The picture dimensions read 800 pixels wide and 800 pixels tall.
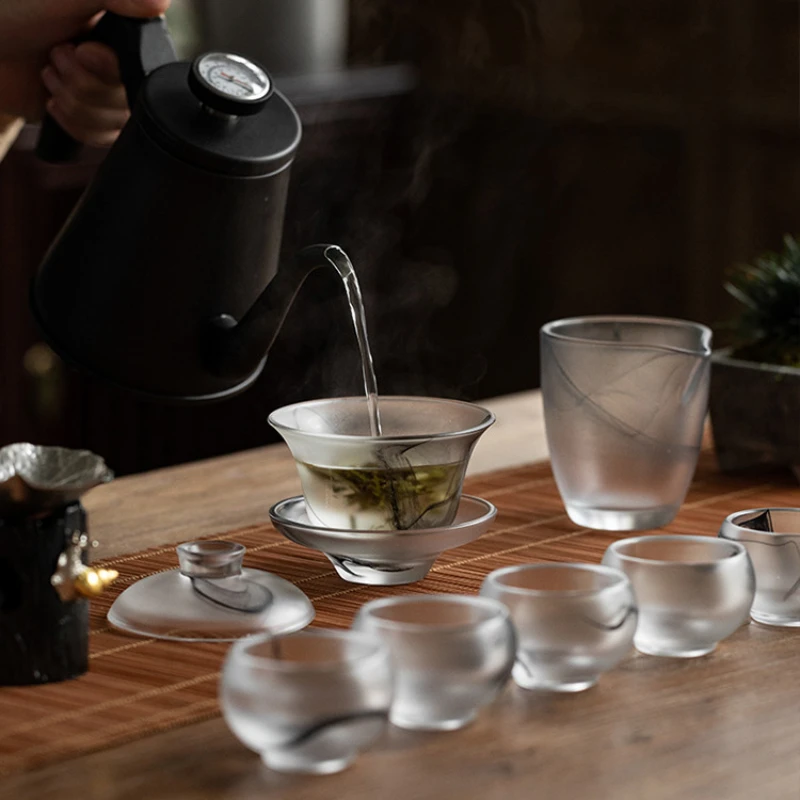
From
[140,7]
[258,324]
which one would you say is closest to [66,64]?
[140,7]

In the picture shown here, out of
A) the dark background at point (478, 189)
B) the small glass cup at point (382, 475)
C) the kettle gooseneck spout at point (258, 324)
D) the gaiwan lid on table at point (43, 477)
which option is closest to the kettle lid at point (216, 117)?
the kettle gooseneck spout at point (258, 324)

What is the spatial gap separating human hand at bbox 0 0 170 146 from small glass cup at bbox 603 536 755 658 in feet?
2.19

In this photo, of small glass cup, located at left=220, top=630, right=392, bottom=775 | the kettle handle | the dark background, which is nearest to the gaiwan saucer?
small glass cup, located at left=220, top=630, right=392, bottom=775

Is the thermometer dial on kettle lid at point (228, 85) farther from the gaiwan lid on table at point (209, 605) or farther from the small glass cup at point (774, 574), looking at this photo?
the small glass cup at point (774, 574)

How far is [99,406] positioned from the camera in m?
2.78

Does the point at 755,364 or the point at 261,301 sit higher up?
the point at 261,301

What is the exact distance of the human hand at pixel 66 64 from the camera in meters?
1.29

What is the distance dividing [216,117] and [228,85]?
27 millimetres

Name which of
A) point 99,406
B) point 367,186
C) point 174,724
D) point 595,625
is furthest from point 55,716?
point 367,186

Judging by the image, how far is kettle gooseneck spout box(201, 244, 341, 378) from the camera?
41.4 inches

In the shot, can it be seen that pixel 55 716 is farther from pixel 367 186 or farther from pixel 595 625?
pixel 367 186

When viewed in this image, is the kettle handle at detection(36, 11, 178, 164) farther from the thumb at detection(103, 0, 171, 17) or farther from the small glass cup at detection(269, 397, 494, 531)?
the small glass cup at detection(269, 397, 494, 531)

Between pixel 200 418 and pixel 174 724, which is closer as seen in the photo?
pixel 174 724

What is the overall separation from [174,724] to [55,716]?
7 centimetres
